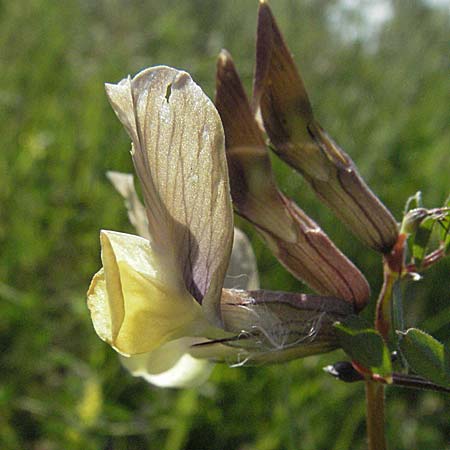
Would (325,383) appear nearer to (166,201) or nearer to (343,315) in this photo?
(343,315)

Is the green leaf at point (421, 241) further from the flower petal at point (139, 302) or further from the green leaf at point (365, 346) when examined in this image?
the flower petal at point (139, 302)

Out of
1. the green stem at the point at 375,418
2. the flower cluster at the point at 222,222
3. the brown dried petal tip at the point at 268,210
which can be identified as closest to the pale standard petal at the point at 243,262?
the flower cluster at the point at 222,222

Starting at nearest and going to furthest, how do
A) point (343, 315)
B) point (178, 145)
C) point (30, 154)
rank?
point (178, 145) → point (343, 315) → point (30, 154)

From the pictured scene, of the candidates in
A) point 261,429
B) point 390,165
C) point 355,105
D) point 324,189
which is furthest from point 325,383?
point 355,105

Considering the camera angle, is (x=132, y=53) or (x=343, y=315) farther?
(x=132, y=53)

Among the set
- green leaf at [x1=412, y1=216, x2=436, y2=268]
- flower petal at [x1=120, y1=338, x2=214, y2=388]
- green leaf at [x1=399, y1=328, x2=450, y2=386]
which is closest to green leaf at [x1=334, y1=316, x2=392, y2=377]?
green leaf at [x1=399, y1=328, x2=450, y2=386]

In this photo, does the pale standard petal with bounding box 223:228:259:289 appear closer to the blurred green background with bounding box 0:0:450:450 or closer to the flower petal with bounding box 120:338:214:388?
the flower petal with bounding box 120:338:214:388

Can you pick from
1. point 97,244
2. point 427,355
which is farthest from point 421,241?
point 97,244
